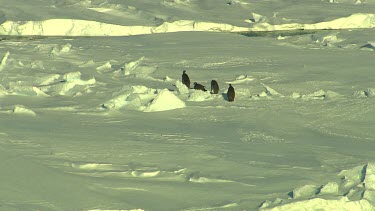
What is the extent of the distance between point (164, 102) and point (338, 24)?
11.9 m

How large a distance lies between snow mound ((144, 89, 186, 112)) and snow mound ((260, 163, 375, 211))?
3382 millimetres

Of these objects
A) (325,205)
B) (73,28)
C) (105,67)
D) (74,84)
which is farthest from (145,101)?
(73,28)

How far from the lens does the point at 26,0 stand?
21.7 meters

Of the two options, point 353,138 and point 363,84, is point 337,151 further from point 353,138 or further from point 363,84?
point 363,84

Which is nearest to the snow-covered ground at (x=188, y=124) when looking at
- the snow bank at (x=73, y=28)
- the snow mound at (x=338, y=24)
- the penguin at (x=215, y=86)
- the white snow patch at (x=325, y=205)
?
the white snow patch at (x=325, y=205)

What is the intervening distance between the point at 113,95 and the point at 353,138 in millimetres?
3396

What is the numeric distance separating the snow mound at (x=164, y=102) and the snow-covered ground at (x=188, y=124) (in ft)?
0.05

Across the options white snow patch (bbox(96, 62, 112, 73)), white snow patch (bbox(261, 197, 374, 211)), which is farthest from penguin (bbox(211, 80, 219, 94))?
white snow patch (bbox(261, 197, 374, 211))

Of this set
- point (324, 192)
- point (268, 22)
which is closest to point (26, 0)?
point (268, 22)

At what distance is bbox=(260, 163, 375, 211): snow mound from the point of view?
613cm

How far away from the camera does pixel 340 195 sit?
6.57 metres

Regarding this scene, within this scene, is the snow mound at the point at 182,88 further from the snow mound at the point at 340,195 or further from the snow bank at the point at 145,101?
the snow mound at the point at 340,195

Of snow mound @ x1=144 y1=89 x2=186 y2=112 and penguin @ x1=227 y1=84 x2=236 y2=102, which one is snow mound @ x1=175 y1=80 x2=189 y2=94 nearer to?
penguin @ x1=227 y1=84 x2=236 y2=102

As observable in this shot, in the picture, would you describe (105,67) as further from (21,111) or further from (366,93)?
(366,93)
